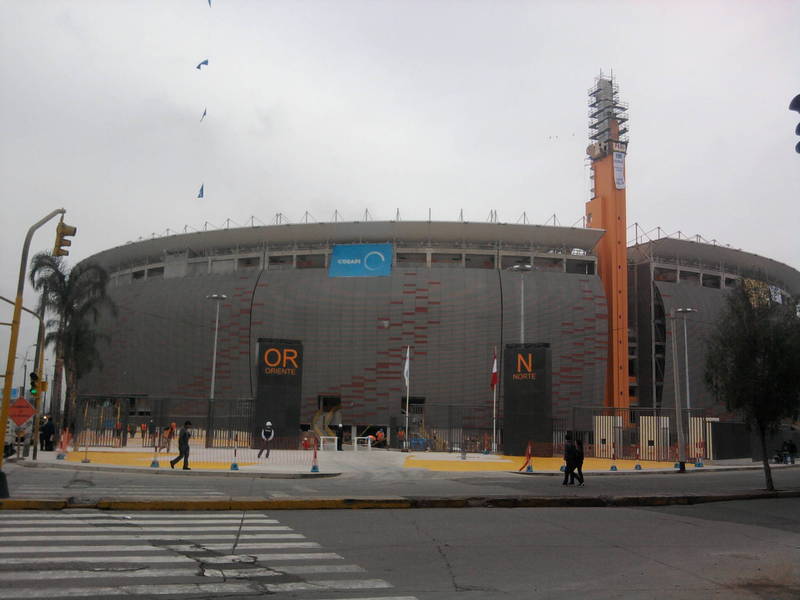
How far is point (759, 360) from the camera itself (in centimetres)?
2233

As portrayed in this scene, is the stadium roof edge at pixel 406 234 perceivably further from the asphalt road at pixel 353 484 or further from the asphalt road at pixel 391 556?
the asphalt road at pixel 391 556

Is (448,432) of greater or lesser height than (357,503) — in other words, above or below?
above

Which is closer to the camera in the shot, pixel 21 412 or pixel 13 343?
pixel 13 343

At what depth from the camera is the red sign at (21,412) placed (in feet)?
78.9

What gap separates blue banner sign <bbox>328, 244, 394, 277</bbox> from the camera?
68438 mm

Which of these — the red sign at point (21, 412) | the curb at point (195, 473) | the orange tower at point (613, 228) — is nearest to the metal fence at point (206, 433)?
the curb at point (195, 473)

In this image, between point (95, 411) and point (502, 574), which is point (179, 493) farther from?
point (95, 411)

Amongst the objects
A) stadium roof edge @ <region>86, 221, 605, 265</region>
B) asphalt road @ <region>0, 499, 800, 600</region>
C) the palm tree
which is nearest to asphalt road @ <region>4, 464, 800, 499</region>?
asphalt road @ <region>0, 499, 800, 600</region>

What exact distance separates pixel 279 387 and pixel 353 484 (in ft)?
57.9

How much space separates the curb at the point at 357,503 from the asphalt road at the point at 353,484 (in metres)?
1.54

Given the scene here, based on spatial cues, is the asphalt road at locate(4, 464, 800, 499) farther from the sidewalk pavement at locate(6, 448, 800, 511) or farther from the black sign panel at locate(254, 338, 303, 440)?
the black sign panel at locate(254, 338, 303, 440)

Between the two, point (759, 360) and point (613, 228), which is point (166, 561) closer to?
point (759, 360)

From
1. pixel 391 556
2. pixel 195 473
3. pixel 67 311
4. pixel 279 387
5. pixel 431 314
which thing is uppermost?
pixel 431 314

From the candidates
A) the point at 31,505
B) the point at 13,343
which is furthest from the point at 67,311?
the point at 31,505
